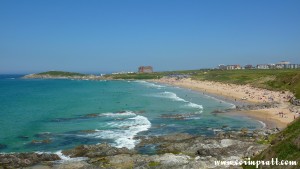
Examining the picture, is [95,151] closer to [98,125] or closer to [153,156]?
[153,156]

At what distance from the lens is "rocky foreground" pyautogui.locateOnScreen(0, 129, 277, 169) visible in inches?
1092

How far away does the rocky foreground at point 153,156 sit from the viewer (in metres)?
27.7

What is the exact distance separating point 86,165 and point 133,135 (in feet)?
46.1

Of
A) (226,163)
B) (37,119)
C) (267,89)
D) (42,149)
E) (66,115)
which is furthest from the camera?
(267,89)

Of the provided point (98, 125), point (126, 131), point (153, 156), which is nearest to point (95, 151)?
point (153, 156)

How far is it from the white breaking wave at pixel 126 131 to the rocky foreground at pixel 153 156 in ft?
7.79

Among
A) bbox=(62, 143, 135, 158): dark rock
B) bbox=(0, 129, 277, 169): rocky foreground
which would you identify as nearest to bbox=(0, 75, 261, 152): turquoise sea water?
bbox=(62, 143, 135, 158): dark rock

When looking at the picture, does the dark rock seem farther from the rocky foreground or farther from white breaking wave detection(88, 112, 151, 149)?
white breaking wave detection(88, 112, 151, 149)

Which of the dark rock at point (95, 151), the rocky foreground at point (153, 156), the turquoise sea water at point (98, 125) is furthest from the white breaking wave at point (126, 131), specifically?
the dark rock at point (95, 151)

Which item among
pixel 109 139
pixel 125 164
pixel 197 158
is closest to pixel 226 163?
pixel 197 158

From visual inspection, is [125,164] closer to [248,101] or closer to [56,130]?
[56,130]

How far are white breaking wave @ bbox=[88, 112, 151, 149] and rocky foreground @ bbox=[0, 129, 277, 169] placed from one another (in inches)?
93.5

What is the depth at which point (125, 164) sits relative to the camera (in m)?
28.2

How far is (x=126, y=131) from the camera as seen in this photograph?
44.7m
